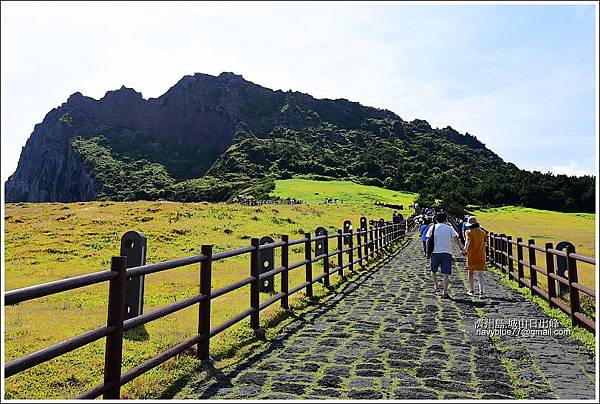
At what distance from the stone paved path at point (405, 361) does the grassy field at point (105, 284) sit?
71 cm

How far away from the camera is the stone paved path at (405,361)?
15.7 feet

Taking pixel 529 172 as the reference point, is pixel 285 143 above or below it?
above

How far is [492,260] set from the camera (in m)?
19.3

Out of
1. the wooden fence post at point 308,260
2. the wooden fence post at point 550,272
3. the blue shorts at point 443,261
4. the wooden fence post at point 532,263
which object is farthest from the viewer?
the blue shorts at point 443,261

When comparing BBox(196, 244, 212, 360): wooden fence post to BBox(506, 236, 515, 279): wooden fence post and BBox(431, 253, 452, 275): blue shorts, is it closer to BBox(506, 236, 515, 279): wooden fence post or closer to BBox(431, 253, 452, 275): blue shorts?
BBox(431, 253, 452, 275): blue shorts

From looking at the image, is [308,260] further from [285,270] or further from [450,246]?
[450,246]

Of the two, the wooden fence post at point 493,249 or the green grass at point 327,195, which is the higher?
the green grass at point 327,195

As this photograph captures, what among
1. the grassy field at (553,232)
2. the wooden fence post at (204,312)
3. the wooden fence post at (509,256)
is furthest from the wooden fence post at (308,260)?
the grassy field at (553,232)

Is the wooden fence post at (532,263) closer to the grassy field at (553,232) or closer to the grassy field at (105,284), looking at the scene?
the grassy field at (553,232)

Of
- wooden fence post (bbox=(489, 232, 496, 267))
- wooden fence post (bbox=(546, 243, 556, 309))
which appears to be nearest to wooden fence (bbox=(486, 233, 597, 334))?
wooden fence post (bbox=(546, 243, 556, 309))

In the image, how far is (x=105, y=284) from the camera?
1412 cm

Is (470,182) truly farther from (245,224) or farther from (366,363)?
(366,363)

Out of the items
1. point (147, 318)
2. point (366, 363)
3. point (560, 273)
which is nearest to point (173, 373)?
point (147, 318)

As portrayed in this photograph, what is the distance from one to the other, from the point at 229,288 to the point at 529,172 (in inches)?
5188
